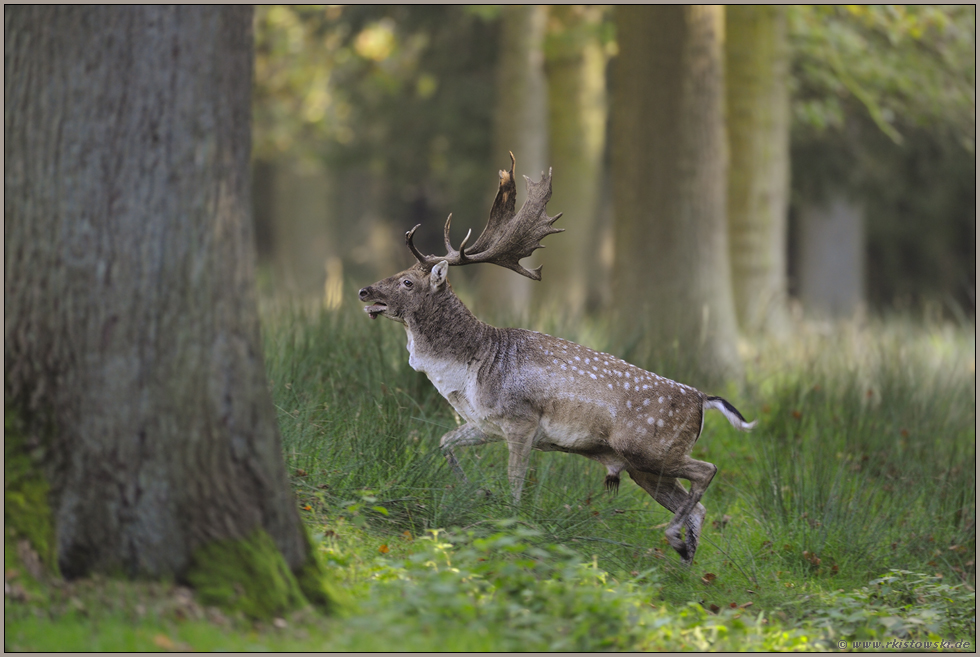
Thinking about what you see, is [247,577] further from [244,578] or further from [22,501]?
[22,501]

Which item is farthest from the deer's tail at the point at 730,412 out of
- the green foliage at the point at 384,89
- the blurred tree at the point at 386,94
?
the green foliage at the point at 384,89

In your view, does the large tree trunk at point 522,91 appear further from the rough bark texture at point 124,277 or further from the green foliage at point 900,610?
the rough bark texture at point 124,277

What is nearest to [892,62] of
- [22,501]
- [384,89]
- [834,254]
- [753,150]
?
[753,150]

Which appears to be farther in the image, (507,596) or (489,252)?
(489,252)

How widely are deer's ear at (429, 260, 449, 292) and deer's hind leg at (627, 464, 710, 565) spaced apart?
157 cm

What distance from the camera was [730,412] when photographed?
18.7ft

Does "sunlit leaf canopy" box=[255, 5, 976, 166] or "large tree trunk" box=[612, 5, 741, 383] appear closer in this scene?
"large tree trunk" box=[612, 5, 741, 383]

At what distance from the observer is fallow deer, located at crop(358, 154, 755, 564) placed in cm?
557

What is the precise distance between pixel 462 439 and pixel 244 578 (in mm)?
2275

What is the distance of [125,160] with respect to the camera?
356cm

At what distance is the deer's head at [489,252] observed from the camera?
19.4 ft

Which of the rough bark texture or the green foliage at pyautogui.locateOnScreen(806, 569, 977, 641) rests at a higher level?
the rough bark texture

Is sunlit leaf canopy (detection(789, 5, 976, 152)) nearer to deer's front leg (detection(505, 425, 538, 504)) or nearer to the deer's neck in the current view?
the deer's neck

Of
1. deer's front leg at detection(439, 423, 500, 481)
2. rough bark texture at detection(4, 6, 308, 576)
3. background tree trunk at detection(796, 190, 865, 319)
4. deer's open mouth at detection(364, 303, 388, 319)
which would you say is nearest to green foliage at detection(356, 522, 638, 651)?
rough bark texture at detection(4, 6, 308, 576)
